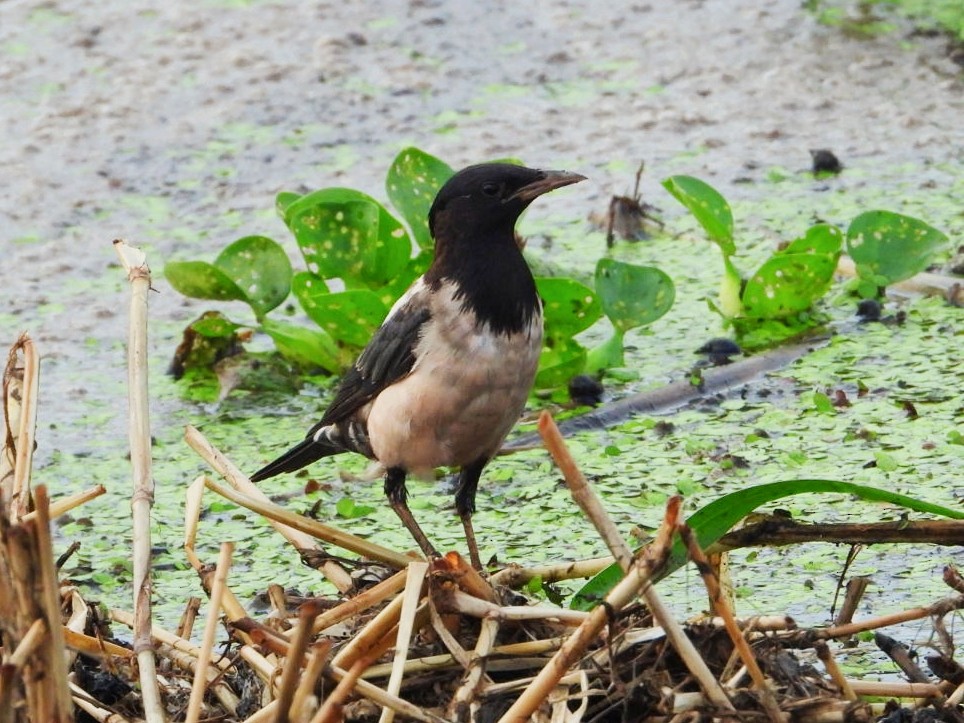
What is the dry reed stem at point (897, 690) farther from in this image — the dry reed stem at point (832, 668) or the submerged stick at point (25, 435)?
the submerged stick at point (25, 435)

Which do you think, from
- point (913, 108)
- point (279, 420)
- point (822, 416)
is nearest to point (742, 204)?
point (913, 108)

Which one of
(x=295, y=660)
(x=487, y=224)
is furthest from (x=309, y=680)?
(x=487, y=224)

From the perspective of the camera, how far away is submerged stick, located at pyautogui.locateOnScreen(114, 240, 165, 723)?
349 centimetres

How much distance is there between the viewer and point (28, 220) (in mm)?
8078

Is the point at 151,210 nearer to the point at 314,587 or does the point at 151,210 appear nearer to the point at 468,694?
the point at 314,587

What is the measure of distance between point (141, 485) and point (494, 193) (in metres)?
1.62

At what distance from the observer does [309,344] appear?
6.58m

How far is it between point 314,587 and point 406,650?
1.63 m

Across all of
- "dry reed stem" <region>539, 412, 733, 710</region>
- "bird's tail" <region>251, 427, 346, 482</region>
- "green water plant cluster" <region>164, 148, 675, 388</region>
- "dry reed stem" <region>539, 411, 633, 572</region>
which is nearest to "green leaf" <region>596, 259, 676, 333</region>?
"green water plant cluster" <region>164, 148, 675, 388</region>

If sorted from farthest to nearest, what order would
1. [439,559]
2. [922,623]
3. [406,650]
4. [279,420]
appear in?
[279,420]
[922,623]
[439,559]
[406,650]

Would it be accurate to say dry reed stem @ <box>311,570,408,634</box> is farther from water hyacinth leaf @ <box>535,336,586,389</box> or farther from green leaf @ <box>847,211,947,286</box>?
green leaf @ <box>847,211,947,286</box>

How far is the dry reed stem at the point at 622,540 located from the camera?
297 centimetres

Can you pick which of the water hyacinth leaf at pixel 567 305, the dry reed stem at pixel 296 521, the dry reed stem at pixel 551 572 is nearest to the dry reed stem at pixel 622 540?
→ the dry reed stem at pixel 551 572

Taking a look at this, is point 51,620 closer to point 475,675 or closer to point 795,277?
point 475,675
